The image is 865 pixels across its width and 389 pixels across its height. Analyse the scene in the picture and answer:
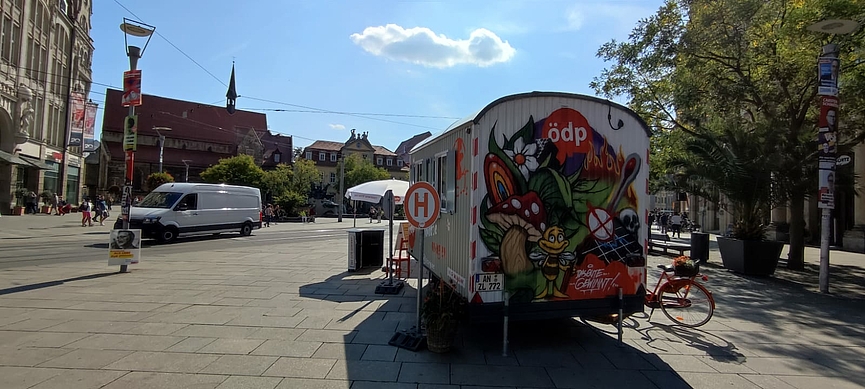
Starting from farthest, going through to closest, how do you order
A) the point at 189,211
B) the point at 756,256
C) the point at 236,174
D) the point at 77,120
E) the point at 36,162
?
the point at 236,174 → the point at 77,120 → the point at 36,162 → the point at 189,211 → the point at 756,256

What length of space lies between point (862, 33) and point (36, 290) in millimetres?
18039

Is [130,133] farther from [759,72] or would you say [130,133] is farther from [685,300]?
[759,72]

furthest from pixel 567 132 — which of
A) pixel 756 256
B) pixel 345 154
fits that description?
pixel 345 154

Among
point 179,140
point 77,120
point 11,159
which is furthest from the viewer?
point 179,140

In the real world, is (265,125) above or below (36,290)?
above

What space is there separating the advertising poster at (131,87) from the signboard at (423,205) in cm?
906

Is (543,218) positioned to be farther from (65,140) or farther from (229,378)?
(65,140)

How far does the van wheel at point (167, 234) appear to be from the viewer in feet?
59.3

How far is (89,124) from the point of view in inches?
1674

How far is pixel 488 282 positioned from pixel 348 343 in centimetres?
187

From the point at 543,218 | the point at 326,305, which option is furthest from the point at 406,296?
the point at 543,218

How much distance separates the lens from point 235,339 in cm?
567

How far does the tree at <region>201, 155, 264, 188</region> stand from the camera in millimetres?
52906

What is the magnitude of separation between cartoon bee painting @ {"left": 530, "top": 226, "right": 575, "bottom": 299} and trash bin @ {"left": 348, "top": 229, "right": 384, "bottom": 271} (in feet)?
22.9
